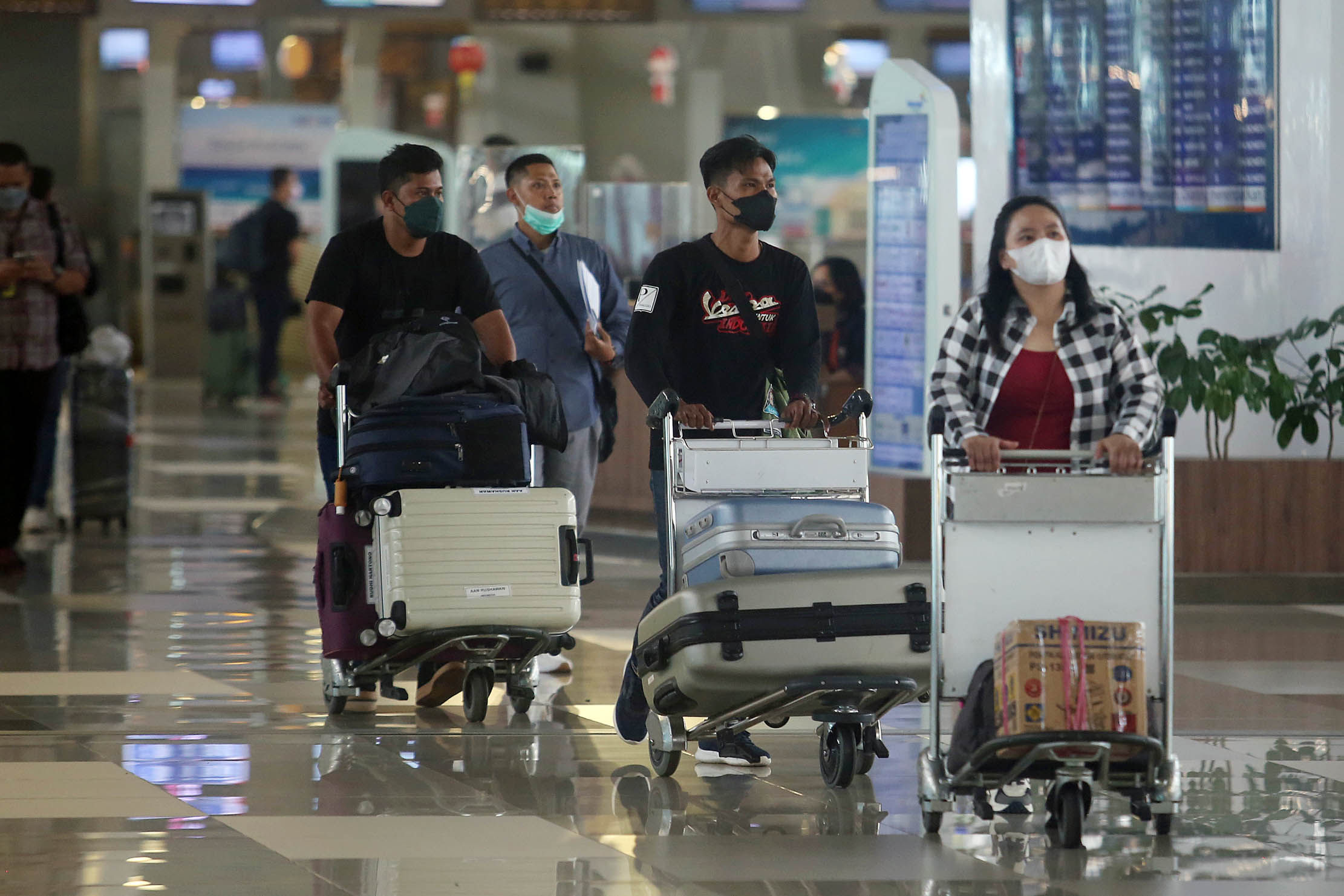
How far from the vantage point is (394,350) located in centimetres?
627

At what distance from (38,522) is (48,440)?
97cm

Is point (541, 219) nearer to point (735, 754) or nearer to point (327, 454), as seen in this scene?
point (327, 454)

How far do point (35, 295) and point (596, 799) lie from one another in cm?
549

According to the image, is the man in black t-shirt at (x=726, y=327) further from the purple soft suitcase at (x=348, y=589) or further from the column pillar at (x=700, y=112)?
the column pillar at (x=700, y=112)

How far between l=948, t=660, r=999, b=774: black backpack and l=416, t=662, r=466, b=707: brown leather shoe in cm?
222

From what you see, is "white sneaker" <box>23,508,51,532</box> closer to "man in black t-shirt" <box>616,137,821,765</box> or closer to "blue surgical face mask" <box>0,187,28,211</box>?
"blue surgical face mask" <box>0,187,28,211</box>

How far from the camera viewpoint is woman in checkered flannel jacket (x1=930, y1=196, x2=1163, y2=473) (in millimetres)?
4949

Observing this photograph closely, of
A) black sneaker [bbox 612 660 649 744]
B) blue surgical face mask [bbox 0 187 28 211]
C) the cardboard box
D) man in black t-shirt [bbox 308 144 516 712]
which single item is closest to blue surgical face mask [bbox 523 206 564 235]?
man in black t-shirt [bbox 308 144 516 712]

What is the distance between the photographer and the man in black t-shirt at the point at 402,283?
6414mm

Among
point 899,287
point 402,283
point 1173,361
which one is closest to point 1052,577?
point 402,283

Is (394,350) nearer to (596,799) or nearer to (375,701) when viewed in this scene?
(375,701)

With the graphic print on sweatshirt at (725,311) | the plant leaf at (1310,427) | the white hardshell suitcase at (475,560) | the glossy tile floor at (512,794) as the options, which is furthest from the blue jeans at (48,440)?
the plant leaf at (1310,427)

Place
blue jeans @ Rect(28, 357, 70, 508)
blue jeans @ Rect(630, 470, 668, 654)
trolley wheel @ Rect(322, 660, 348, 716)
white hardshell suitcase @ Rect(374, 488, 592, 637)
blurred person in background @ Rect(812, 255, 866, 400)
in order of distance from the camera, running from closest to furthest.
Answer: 1. blue jeans @ Rect(630, 470, 668, 654)
2. white hardshell suitcase @ Rect(374, 488, 592, 637)
3. trolley wheel @ Rect(322, 660, 348, 716)
4. blue jeans @ Rect(28, 357, 70, 508)
5. blurred person in background @ Rect(812, 255, 866, 400)

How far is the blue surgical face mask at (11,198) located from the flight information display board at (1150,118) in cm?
493
